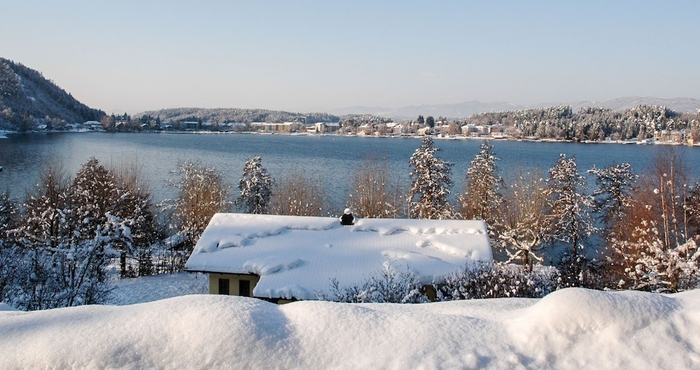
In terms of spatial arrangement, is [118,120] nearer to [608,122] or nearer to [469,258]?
[608,122]

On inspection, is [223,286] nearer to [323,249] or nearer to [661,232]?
[323,249]

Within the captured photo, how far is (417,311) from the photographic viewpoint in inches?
152

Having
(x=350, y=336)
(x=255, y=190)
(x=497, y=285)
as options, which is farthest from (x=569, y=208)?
(x=350, y=336)

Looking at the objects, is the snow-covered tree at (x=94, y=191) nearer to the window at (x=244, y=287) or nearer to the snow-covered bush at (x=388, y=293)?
the window at (x=244, y=287)

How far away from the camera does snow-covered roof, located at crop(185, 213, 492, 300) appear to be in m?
13.3

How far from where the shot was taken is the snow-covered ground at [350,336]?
10.3 ft

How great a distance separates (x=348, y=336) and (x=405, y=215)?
31335 millimetres

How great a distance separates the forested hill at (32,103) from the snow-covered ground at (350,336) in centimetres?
13100

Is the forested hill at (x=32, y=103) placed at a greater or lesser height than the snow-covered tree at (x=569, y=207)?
greater

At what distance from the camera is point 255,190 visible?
104 feet

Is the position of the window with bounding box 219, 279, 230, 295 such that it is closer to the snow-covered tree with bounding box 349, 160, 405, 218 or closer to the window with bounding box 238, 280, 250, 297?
the window with bounding box 238, 280, 250, 297

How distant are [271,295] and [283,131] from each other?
7308 inches

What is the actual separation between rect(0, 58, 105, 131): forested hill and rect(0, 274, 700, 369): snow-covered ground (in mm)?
130996

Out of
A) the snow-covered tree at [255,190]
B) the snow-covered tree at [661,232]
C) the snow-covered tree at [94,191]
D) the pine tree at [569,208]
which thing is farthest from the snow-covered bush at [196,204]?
the snow-covered tree at [661,232]
